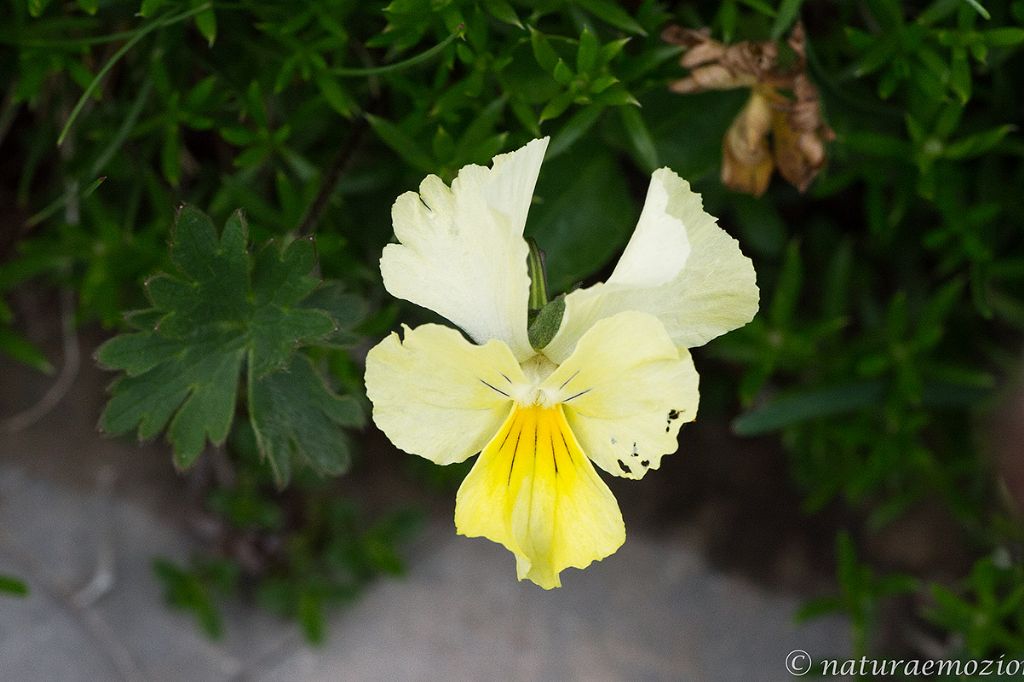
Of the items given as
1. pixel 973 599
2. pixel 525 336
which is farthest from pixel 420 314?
pixel 973 599

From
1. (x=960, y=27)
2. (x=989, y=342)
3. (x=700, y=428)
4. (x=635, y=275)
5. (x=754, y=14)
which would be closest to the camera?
(x=635, y=275)

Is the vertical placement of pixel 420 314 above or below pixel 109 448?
above

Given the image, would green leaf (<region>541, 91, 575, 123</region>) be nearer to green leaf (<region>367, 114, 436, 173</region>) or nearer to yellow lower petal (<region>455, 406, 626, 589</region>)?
green leaf (<region>367, 114, 436, 173</region>)

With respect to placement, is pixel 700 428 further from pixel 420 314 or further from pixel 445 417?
pixel 445 417

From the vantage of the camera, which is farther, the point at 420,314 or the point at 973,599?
the point at 973,599

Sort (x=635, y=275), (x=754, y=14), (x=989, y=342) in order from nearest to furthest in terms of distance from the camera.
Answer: (x=635, y=275) → (x=754, y=14) → (x=989, y=342)

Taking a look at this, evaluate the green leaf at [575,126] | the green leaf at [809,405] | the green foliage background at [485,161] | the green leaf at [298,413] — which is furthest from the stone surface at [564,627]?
the green leaf at [575,126]

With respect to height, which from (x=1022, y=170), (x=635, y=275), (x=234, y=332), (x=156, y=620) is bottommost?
(x=156, y=620)
